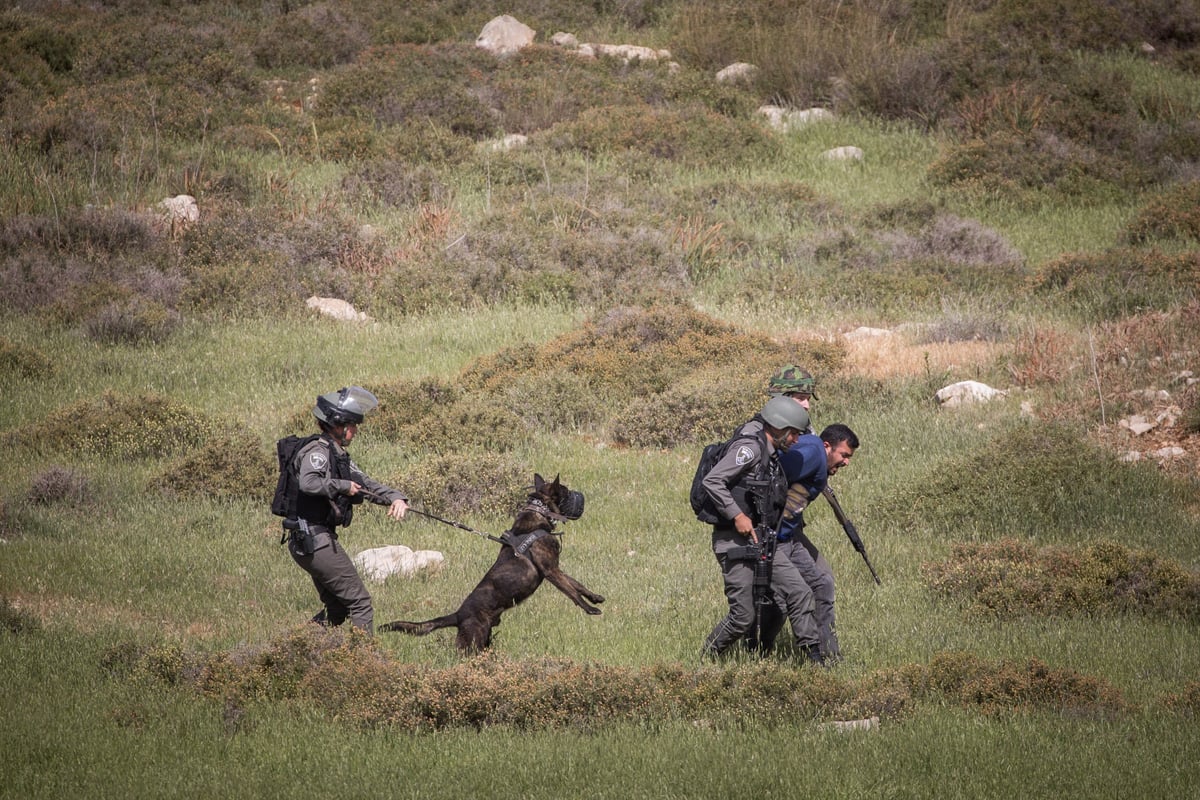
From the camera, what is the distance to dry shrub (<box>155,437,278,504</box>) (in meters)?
13.5

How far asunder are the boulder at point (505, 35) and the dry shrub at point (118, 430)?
21.6 metres

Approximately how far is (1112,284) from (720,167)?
1018 centimetres

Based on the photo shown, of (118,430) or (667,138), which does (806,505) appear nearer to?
(118,430)

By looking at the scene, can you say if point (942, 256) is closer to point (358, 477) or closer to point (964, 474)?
point (964, 474)

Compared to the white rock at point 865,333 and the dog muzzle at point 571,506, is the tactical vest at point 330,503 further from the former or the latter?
the white rock at point 865,333

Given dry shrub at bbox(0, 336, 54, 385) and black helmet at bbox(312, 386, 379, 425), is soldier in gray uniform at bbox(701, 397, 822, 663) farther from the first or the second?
dry shrub at bbox(0, 336, 54, 385)

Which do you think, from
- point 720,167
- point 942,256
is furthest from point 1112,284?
point 720,167

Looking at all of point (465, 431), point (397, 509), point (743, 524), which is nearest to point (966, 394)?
point (465, 431)

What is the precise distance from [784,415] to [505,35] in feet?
96.2

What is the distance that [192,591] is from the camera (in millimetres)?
10773

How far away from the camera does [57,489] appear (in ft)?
43.3

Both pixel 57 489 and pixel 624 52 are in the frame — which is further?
pixel 624 52

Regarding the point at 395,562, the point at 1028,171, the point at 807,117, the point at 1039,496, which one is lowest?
the point at 807,117

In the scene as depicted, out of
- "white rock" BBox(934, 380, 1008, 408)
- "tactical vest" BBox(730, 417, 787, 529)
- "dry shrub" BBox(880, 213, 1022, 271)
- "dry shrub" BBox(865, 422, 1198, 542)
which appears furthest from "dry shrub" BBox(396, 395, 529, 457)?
"dry shrub" BBox(880, 213, 1022, 271)
